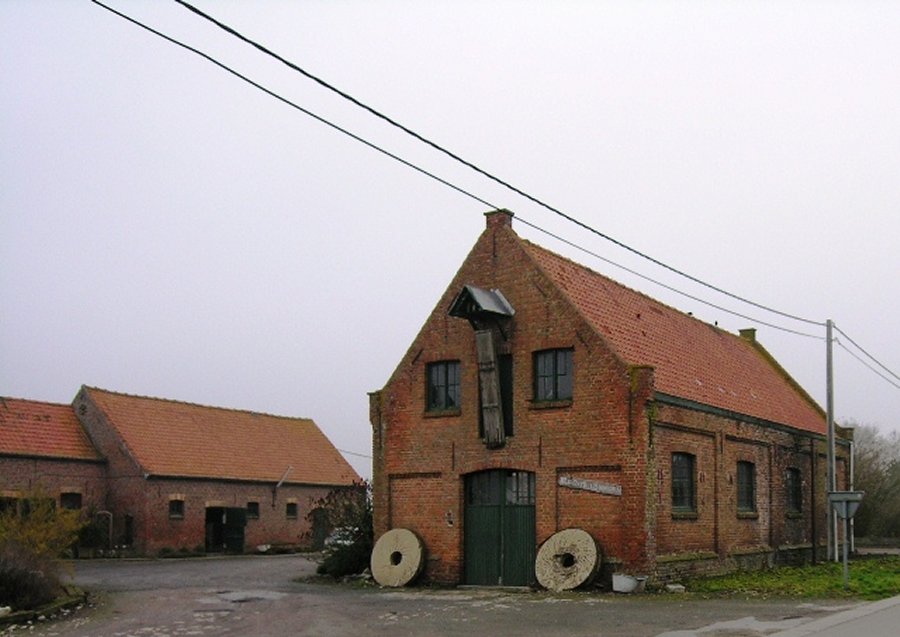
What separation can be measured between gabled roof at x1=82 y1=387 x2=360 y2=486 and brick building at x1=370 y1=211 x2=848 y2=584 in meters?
18.4

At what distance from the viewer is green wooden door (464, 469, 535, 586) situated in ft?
75.3

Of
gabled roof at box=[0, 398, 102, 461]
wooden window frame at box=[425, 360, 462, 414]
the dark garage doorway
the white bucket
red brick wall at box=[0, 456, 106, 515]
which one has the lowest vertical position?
the dark garage doorway

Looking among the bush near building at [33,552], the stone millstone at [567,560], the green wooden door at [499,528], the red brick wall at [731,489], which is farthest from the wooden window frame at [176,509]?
the red brick wall at [731,489]

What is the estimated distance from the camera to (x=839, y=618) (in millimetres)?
15867

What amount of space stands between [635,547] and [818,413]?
16983 mm

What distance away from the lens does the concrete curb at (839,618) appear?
14.1 m

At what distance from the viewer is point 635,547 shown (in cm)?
2119

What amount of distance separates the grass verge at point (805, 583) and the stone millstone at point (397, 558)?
20.2ft

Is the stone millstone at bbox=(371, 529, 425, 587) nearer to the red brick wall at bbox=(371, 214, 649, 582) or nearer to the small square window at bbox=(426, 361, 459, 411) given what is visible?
the red brick wall at bbox=(371, 214, 649, 582)

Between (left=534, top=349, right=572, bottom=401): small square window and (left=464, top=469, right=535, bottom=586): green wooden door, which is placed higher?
(left=534, top=349, right=572, bottom=401): small square window

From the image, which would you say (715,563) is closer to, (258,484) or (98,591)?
(98,591)

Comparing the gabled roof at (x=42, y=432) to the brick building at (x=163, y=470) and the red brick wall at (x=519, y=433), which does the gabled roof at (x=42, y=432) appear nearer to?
the brick building at (x=163, y=470)

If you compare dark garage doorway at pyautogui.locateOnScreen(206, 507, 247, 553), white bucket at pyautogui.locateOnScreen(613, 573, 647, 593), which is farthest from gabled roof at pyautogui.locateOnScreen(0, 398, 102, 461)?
white bucket at pyautogui.locateOnScreen(613, 573, 647, 593)

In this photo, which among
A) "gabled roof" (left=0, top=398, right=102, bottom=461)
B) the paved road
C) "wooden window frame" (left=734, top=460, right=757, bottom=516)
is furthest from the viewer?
"gabled roof" (left=0, top=398, right=102, bottom=461)
